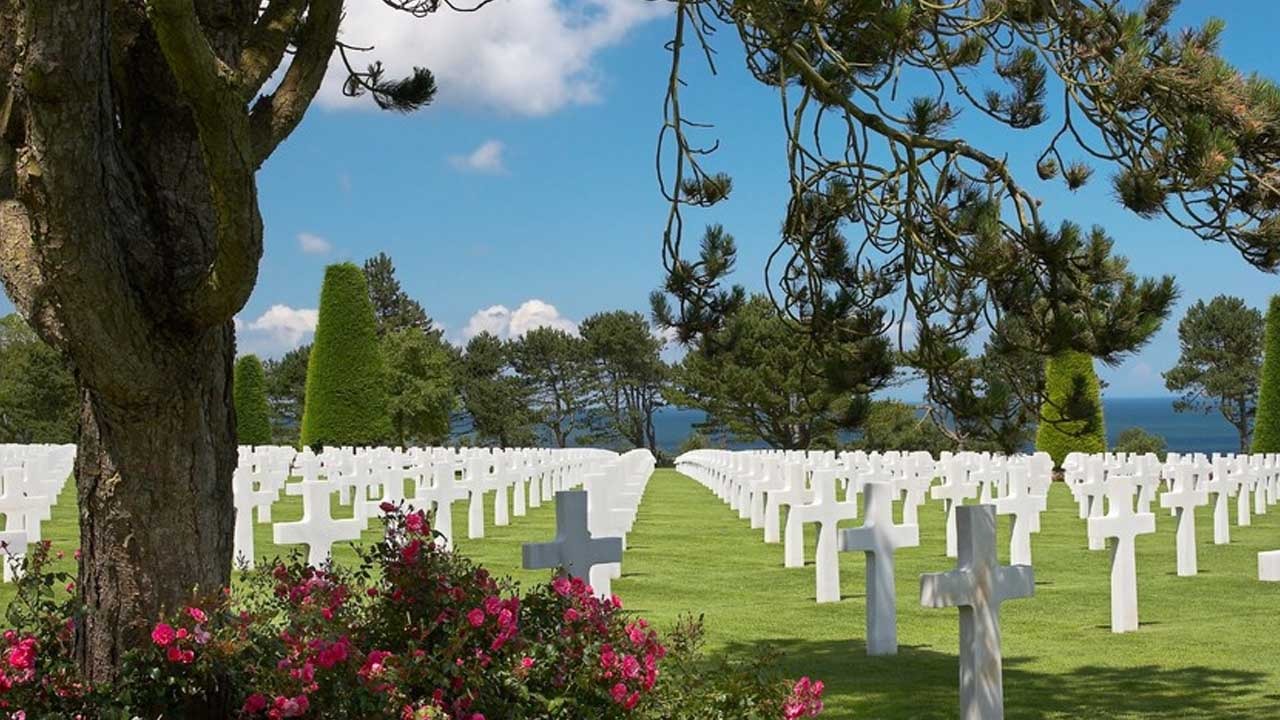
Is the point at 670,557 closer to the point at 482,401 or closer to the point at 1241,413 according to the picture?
the point at 1241,413

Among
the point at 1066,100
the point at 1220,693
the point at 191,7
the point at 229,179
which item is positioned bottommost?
the point at 1220,693

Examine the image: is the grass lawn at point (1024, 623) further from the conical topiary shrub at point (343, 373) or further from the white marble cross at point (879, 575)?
the conical topiary shrub at point (343, 373)

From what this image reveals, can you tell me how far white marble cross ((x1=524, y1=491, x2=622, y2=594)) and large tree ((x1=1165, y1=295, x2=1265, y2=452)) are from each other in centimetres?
4554

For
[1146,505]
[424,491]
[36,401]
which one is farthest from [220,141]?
[36,401]

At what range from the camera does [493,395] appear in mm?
59594

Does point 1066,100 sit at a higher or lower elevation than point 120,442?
higher

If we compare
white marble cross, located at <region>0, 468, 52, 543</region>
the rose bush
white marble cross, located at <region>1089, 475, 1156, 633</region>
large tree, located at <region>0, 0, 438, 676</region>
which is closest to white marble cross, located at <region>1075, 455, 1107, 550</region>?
white marble cross, located at <region>1089, 475, 1156, 633</region>

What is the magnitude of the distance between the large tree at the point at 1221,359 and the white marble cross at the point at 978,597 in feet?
148

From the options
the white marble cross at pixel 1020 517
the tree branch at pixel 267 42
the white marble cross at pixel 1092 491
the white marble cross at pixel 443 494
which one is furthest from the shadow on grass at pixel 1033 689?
the white marble cross at pixel 1092 491

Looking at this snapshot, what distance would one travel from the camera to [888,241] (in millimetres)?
6586

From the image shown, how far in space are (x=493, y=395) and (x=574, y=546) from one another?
5404 cm

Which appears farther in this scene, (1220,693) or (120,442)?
(1220,693)

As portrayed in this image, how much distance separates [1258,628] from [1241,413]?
43.3 metres

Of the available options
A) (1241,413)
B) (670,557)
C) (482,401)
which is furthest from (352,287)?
(1241,413)
